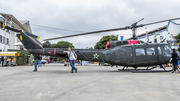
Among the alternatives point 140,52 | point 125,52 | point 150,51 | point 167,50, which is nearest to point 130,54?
point 125,52

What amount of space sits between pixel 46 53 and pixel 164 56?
871 cm

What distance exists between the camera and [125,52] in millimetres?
10102

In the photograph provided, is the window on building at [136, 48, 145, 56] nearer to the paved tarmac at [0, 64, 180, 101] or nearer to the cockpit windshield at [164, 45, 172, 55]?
the cockpit windshield at [164, 45, 172, 55]

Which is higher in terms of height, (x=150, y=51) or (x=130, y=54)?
(x=150, y=51)

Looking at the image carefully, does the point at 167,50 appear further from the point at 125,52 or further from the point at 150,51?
the point at 125,52

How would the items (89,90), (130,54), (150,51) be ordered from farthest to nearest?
(130,54), (150,51), (89,90)

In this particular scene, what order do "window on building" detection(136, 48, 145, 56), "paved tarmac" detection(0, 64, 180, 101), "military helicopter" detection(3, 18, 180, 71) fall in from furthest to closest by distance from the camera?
1. "window on building" detection(136, 48, 145, 56)
2. "military helicopter" detection(3, 18, 180, 71)
3. "paved tarmac" detection(0, 64, 180, 101)

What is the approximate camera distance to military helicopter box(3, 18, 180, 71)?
384 inches

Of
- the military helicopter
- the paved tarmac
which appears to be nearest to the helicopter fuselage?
the military helicopter

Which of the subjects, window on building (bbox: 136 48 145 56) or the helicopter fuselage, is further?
window on building (bbox: 136 48 145 56)

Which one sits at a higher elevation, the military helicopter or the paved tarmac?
the military helicopter

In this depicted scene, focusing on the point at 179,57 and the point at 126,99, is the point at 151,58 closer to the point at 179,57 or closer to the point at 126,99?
the point at 179,57

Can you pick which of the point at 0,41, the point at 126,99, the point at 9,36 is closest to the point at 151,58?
the point at 126,99

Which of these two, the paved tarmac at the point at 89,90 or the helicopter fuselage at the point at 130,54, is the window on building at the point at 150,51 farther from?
the paved tarmac at the point at 89,90
